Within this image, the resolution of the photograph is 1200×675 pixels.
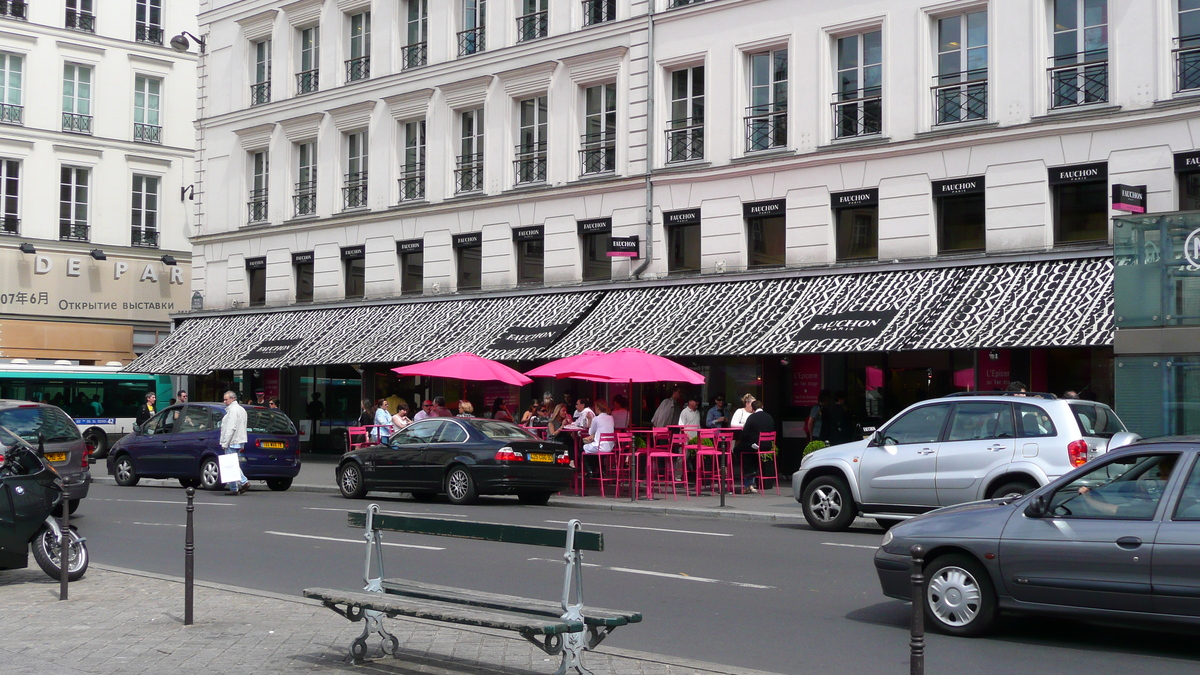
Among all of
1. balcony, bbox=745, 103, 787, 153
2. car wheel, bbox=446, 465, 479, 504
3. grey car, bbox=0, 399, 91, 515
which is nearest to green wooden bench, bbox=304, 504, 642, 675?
grey car, bbox=0, 399, 91, 515

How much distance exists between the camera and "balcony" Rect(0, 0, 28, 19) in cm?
4328

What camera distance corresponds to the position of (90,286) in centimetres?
4459

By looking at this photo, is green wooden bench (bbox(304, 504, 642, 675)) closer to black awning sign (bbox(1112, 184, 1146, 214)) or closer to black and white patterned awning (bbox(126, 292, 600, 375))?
black awning sign (bbox(1112, 184, 1146, 214))

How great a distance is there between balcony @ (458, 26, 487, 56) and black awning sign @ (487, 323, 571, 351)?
25.0 feet

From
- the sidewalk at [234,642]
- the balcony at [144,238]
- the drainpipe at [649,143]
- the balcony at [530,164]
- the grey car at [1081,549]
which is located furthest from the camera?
the balcony at [144,238]

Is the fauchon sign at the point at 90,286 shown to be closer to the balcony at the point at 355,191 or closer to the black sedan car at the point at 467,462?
the balcony at the point at 355,191

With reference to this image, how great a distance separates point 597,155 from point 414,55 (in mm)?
7201

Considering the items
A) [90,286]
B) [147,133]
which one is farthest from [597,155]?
[147,133]

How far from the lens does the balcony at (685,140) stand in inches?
1048

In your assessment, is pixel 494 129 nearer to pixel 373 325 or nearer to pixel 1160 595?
pixel 373 325

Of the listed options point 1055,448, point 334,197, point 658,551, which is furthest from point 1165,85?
point 334,197

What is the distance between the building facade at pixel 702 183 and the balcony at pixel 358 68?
0.37ft

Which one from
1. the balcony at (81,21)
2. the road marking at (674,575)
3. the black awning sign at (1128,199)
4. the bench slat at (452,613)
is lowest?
the road marking at (674,575)

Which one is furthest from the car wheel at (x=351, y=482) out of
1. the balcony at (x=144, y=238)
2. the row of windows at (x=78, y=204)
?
the balcony at (x=144, y=238)
